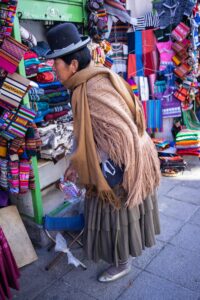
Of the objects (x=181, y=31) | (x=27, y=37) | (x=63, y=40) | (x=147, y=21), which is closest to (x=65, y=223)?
(x=63, y=40)

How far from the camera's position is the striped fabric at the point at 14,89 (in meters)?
2.54

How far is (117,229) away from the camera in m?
2.29

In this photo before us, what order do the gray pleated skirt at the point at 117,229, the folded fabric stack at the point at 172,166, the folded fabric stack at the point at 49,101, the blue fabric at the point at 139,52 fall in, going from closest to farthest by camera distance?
1. the gray pleated skirt at the point at 117,229
2. the folded fabric stack at the point at 49,101
3. the folded fabric stack at the point at 172,166
4. the blue fabric at the point at 139,52

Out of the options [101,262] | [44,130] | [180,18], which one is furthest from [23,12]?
[180,18]

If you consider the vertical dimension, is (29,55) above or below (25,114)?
above

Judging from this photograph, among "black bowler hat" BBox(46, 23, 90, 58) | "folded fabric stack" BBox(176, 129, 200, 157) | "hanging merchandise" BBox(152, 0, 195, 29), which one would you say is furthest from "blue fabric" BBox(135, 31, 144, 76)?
"black bowler hat" BBox(46, 23, 90, 58)

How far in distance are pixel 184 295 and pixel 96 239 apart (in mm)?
850

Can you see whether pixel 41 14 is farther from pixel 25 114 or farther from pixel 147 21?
pixel 147 21

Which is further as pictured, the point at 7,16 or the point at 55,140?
the point at 55,140

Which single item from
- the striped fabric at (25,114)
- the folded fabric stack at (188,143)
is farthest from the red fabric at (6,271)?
the folded fabric stack at (188,143)

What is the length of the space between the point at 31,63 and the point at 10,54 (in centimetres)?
44

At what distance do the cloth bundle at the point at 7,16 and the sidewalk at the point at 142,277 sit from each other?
2.11 meters

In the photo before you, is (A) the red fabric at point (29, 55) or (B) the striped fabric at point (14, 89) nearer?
(B) the striped fabric at point (14, 89)

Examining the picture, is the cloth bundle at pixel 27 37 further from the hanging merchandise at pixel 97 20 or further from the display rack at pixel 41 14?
the hanging merchandise at pixel 97 20
